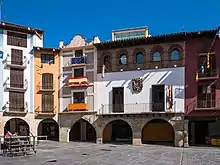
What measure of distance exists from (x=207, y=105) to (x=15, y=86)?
20.4 meters

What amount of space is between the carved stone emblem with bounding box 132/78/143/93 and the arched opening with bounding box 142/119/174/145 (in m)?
6.10

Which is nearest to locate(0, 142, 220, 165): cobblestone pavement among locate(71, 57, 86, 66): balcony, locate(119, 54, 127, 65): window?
locate(119, 54, 127, 65): window

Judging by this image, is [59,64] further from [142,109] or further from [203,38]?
[203,38]

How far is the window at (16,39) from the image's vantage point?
34062 mm

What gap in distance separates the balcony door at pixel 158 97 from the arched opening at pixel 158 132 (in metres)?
5.37

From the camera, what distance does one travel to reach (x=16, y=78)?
3397cm

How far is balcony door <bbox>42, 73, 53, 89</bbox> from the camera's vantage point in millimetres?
34844

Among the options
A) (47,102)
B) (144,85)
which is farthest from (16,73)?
(144,85)

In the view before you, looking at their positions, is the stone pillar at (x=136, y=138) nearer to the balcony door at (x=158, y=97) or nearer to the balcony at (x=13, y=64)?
the balcony door at (x=158, y=97)

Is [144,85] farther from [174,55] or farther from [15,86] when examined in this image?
[15,86]

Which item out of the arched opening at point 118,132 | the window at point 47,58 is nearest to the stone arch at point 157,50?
the arched opening at point 118,132

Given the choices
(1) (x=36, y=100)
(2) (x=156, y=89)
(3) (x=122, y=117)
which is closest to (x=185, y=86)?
(2) (x=156, y=89)

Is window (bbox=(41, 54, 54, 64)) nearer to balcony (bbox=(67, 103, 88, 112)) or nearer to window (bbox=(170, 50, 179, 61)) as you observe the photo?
balcony (bbox=(67, 103, 88, 112))

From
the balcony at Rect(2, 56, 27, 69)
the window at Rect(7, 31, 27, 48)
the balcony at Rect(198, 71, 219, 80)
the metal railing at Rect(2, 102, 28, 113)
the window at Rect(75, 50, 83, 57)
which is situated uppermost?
the window at Rect(7, 31, 27, 48)
